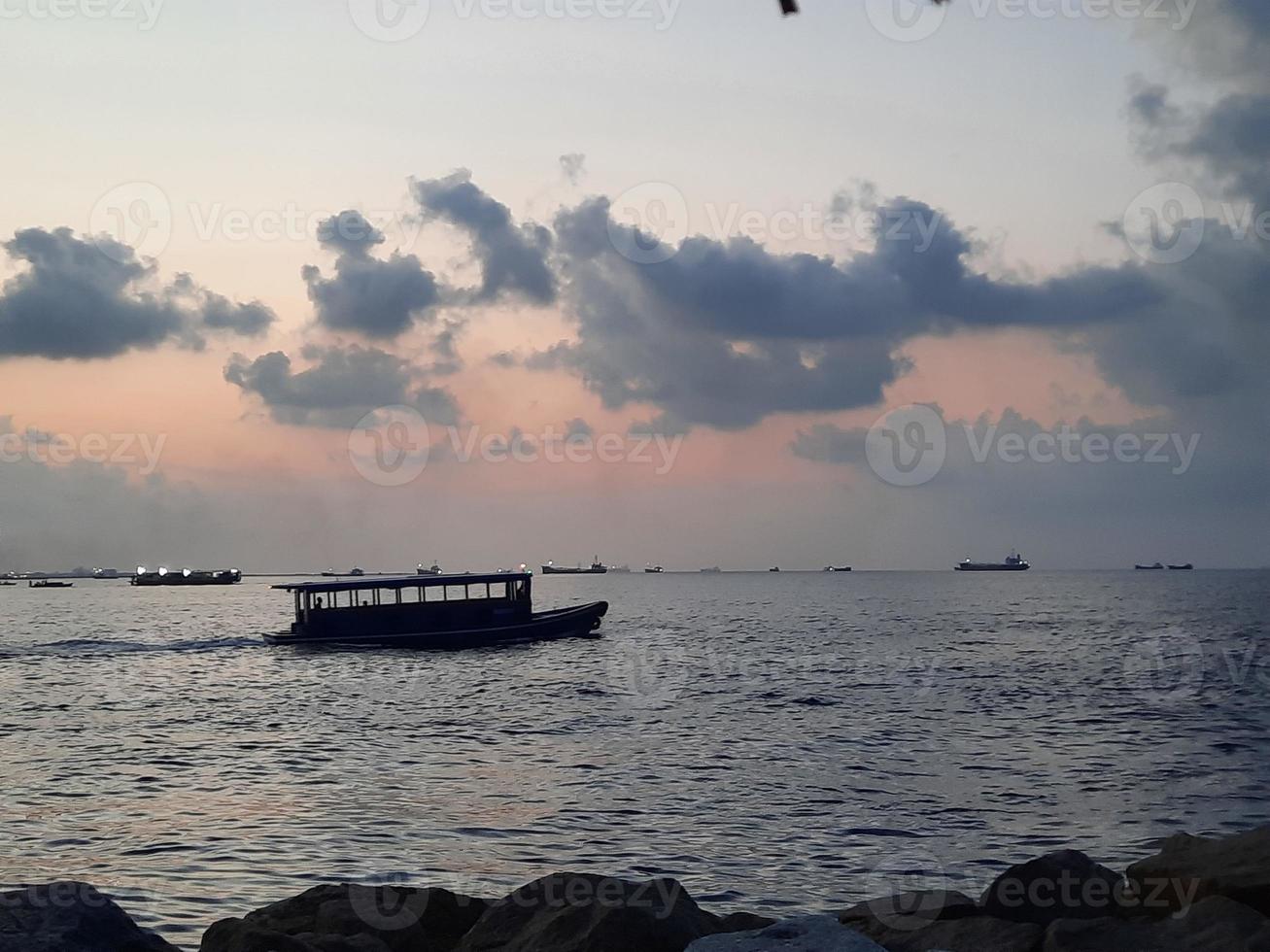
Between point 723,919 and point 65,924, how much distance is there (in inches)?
264

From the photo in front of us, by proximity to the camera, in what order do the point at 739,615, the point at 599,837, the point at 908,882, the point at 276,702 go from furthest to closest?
the point at 739,615 < the point at 276,702 < the point at 599,837 < the point at 908,882

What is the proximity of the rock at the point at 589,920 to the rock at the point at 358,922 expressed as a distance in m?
0.82

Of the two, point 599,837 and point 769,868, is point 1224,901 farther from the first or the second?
point 599,837

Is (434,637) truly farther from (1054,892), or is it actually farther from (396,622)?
(1054,892)

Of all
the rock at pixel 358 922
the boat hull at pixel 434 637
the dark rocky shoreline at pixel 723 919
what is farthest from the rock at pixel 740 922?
the boat hull at pixel 434 637

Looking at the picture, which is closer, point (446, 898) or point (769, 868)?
point (446, 898)

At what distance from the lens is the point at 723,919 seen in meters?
12.3

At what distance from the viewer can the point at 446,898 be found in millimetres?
12414

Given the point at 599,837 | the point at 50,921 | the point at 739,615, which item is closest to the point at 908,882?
the point at 599,837

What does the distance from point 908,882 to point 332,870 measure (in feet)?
30.4

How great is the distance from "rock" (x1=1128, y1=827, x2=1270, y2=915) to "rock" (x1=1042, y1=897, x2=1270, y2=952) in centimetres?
97

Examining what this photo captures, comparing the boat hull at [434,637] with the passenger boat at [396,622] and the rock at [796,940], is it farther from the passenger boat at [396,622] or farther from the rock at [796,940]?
the rock at [796,940]

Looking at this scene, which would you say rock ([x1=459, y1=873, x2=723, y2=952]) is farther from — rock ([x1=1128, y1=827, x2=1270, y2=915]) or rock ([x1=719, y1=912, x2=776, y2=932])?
rock ([x1=1128, y1=827, x2=1270, y2=915])

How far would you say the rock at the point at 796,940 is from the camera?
843 centimetres
